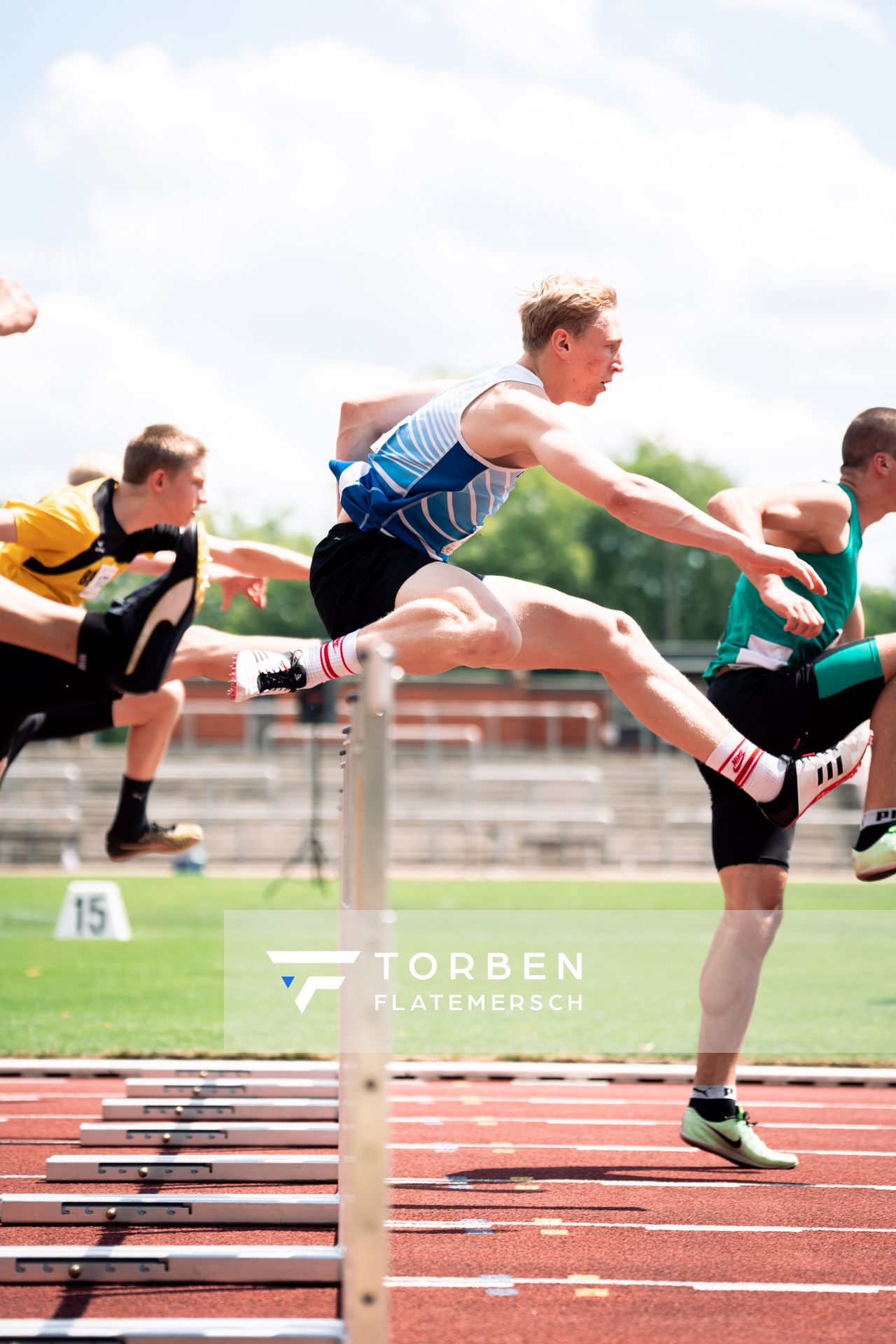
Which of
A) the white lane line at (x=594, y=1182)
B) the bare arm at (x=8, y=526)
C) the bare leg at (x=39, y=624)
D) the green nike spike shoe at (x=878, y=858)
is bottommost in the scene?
the white lane line at (x=594, y=1182)

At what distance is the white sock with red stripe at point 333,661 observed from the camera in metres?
3.95

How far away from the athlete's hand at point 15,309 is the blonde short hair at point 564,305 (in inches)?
54.4

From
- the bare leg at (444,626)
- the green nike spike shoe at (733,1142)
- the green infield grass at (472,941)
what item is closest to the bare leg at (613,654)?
the bare leg at (444,626)

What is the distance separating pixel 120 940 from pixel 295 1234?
8.35 m

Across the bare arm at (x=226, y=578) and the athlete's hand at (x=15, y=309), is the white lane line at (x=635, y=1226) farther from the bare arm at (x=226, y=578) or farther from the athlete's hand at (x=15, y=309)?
the bare arm at (x=226, y=578)

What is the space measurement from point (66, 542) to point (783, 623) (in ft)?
8.43

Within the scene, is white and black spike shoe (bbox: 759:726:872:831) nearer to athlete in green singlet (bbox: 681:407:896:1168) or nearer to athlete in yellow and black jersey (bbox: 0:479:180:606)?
athlete in green singlet (bbox: 681:407:896:1168)

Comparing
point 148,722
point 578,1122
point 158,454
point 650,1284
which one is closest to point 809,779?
point 650,1284

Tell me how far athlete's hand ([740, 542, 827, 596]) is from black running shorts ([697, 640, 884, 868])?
0.75 m

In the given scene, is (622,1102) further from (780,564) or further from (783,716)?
(780,564)

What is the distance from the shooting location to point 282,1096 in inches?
202

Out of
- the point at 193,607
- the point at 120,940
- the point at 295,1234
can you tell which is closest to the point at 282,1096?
the point at 295,1234

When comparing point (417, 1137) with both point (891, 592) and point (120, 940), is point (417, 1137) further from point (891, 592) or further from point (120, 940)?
point (891, 592)

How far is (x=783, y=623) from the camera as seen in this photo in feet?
15.4
